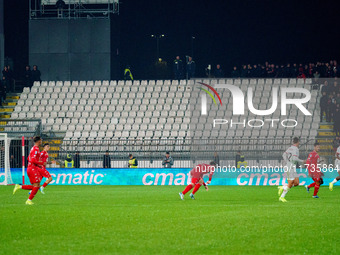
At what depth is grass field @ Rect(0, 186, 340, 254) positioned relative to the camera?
10336mm

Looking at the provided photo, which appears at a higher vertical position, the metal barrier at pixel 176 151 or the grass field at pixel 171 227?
the grass field at pixel 171 227

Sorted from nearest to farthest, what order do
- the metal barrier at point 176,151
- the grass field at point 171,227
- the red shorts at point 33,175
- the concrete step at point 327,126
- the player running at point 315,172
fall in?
the grass field at point 171,227 < the red shorts at point 33,175 < the player running at point 315,172 < the metal barrier at point 176,151 < the concrete step at point 327,126

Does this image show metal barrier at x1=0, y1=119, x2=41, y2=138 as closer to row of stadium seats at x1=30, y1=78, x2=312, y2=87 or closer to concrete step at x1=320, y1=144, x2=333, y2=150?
row of stadium seats at x1=30, y1=78, x2=312, y2=87

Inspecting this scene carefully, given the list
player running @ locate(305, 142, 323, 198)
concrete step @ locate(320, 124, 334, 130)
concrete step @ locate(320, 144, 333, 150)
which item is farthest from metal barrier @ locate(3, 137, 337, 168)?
player running @ locate(305, 142, 323, 198)

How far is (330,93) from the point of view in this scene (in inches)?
1364

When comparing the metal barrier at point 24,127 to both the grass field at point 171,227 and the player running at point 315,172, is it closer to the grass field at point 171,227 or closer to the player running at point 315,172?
the grass field at point 171,227

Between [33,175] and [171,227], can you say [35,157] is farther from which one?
[171,227]

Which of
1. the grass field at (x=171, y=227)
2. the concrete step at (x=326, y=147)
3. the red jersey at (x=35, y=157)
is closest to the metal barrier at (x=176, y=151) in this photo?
the concrete step at (x=326, y=147)

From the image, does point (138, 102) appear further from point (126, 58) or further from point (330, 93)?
point (330, 93)

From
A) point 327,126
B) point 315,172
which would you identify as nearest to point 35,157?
point 315,172

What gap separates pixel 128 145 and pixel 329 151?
9449mm

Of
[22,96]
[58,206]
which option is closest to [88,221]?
[58,206]

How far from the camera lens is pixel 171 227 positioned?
12.8 m

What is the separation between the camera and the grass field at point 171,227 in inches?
407
